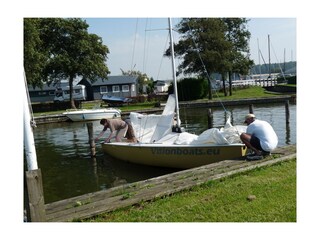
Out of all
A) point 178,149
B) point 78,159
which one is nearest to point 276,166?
point 178,149

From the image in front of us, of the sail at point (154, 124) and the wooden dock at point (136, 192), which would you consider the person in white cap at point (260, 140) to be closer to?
the wooden dock at point (136, 192)

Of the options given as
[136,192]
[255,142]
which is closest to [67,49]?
[255,142]

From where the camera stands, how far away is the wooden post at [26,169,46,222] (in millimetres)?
6297

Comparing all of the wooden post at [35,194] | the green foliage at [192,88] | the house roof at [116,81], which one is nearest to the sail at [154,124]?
the wooden post at [35,194]

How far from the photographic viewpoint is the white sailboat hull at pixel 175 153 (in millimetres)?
12328

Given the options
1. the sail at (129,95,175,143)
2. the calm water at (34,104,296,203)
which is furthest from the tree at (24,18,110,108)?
the sail at (129,95,175,143)

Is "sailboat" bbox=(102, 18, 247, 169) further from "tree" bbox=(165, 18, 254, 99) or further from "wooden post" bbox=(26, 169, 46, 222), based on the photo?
"tree" bbox=(165, 18, 254, 99)

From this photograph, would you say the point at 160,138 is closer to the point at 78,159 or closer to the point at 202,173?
the point at 78,159

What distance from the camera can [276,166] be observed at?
966 centimetres

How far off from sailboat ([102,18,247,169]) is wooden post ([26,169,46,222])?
6.45 meters

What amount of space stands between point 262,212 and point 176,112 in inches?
391

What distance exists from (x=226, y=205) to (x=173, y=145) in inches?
263

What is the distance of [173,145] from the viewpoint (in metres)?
13.6

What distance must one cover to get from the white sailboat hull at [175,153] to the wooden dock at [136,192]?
164cm
